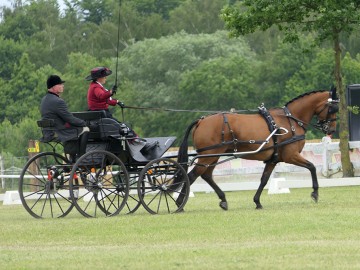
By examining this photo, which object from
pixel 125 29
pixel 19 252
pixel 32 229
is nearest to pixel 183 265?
pixel 19 252

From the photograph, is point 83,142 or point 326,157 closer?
point 83,142

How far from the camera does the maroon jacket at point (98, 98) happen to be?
67.7ft

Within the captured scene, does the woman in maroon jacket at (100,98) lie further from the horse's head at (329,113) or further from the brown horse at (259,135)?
the horse's head at (329,113)

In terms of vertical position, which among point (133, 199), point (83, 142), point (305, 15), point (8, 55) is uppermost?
point (305, 15)

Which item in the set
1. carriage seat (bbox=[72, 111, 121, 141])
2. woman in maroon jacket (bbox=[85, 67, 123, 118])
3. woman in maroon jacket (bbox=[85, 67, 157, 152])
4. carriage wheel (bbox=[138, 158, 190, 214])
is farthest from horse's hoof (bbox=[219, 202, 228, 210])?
woman in maroon jacket (bbox=[85, 67, 123, 118])

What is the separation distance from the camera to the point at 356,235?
1655cm

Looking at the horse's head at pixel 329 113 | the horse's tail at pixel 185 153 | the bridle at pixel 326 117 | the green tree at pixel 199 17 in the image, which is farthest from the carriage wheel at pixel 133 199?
the green tree at pixel 199 17

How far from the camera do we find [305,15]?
113 feet

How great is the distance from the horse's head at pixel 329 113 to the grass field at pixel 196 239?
1.23m

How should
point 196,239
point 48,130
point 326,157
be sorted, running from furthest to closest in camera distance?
1. point 326,157
2. point 48,130
3. point 196,239

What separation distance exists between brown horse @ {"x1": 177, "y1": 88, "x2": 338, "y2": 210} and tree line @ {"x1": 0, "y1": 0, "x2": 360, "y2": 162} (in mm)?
58578

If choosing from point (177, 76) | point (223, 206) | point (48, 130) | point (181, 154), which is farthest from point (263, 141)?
point (177, 76)

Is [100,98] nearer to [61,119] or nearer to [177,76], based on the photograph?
[61,119]

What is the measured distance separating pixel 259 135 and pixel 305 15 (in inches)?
515
